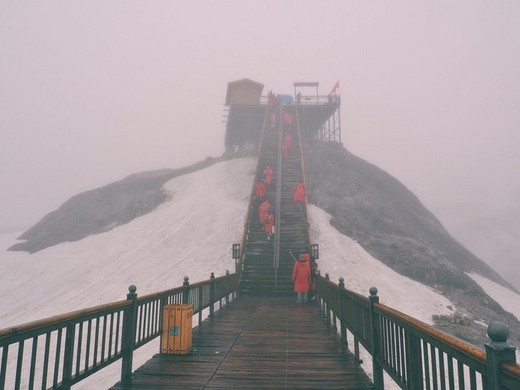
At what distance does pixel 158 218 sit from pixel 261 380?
84.7ft

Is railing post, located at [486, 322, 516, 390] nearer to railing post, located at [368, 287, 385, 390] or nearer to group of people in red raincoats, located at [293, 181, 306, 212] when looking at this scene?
railing post, located at [368, 287, 385, 390]

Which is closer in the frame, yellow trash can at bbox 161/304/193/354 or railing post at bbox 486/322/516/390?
railing post at bbox 486/322/516/390

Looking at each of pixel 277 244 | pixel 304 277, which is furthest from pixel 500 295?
pixel 304 277

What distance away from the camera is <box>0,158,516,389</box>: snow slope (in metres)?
17.9

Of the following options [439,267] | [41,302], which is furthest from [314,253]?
[41,302]

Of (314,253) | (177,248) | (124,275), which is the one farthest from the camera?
(177,248)

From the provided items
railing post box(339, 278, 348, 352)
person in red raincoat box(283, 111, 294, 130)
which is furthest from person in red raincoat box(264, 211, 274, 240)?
person in red raincoat box(283, 111, 294, 130)

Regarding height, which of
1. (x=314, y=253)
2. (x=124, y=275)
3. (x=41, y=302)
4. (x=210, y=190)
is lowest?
(x=41, y=302)

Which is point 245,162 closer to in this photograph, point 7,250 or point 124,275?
point 124,275

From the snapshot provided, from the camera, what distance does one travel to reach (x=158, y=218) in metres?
29.8

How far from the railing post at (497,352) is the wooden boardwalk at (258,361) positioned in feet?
11.4

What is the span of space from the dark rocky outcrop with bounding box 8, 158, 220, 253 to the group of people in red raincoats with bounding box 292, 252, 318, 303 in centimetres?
2303

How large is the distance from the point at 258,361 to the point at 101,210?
3595cm

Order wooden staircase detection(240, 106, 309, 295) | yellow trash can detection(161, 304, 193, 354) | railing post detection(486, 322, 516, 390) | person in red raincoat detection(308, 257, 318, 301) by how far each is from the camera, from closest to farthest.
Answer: railing post detection(486, 322, 516, 390) → yellow trash can detection(161, 304, 193, 354) → person in red raincoat detection(308, 257, 318, 301) → wooden staircase detection(240, 106, 309, 295)
